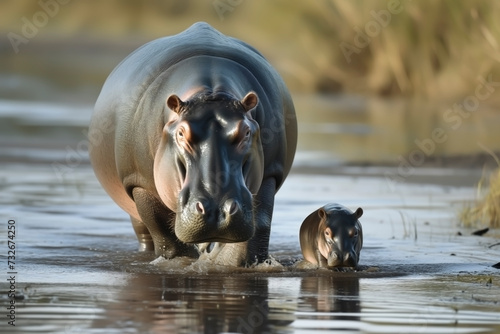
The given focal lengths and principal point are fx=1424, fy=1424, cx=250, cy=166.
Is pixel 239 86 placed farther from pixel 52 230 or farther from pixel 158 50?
pixel 52 230

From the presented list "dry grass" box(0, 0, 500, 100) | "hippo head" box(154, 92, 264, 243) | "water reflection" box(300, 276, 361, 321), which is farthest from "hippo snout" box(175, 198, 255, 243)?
"dry grass" box(0, 0, 500, 100)

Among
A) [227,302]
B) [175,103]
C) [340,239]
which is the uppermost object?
[175,103]

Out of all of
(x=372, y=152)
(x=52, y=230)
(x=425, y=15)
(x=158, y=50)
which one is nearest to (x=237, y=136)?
(x=158, y=50)

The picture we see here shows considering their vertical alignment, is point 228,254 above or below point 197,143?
below

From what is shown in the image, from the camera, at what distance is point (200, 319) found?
5848mm

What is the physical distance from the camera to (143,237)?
888 cm

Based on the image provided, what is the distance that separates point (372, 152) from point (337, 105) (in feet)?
20.4

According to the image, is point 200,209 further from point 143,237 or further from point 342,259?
point 143,237

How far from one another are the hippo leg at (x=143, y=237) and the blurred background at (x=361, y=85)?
19.5 ft

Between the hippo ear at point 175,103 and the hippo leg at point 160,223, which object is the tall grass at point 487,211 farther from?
the hippo ear at point 175,103
